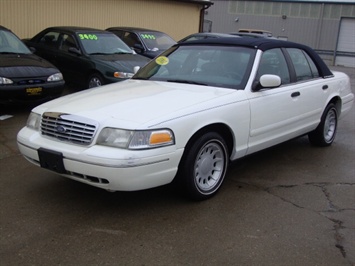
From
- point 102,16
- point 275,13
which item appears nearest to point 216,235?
point 102,16

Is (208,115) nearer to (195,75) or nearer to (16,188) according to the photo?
(195,75)

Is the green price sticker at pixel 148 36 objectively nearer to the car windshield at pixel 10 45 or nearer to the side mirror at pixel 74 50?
the side mirror at pixel 74 50

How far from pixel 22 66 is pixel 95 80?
184 centimetres

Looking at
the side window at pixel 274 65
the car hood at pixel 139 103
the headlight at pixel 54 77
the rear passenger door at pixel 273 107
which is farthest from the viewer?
the headlight at pixel 54 77

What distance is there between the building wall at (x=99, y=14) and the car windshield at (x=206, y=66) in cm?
814

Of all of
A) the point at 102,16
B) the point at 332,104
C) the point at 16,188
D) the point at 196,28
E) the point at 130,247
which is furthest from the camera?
the point at 196,28

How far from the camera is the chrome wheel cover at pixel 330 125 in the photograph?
630cm

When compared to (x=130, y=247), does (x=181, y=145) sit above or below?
above

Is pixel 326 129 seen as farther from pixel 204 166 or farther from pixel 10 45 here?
pixel 10 45

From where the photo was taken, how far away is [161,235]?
350cm

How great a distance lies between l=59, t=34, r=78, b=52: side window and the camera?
31.9 ft

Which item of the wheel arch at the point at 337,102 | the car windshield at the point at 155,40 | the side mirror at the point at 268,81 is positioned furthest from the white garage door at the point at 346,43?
the side mirror at the point at 268,81

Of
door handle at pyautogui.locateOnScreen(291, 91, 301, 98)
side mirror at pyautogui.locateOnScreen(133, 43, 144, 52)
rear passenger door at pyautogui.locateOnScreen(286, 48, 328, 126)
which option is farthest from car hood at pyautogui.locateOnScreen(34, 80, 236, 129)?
side mirror at pyautogui.locateOnScreen(133, 43, 144, 52)

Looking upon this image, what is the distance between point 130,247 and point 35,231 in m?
0.82
